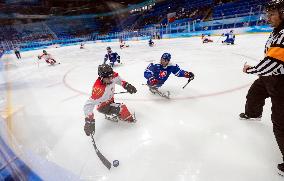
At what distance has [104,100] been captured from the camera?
3.12 m

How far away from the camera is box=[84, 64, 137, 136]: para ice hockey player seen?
279 cm

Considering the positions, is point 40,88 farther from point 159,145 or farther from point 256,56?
point 256,56

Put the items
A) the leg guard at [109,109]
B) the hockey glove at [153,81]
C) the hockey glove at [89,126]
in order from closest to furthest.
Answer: the hockey glove at [89,126]
the leg guard at [109,109]
the hockey glove at [153,81]

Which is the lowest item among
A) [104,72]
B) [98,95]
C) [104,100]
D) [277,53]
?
[104,100]

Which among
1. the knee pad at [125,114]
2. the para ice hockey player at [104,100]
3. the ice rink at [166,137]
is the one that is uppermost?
the para ice hockey player at [104,100]

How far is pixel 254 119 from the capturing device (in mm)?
2996

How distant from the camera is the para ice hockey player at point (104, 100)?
279 cm

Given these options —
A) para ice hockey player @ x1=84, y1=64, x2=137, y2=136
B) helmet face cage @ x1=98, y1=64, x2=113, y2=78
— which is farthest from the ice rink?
helmet face cage @ x1=98, y1=64, x2=113, y2=78

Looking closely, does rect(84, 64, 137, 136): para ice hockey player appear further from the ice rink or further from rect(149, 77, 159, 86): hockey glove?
rect(149, 77, 159, 86): hockey glove

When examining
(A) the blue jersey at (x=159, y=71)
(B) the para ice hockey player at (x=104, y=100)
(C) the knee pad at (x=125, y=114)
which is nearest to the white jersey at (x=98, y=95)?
(B) the para ice hockey player at (x=104, y=100)

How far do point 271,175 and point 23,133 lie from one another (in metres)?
3.47

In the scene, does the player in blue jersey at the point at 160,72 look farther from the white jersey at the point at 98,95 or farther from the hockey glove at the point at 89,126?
the hockey glove at the point at 89,126

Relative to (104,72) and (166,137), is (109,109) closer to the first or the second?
(104,72)

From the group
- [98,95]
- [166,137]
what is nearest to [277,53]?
[166,137]
